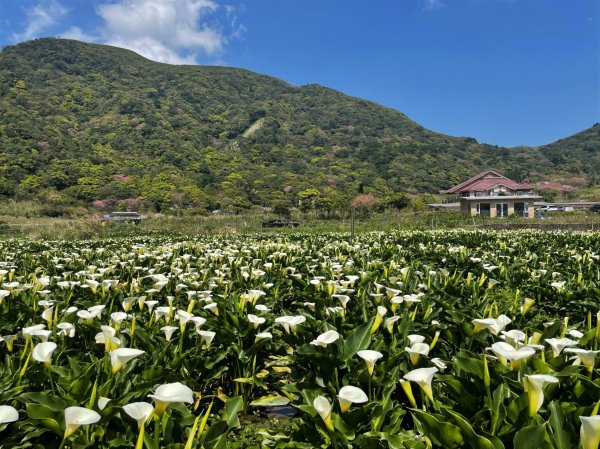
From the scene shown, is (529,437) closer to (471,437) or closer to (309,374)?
(471,437)

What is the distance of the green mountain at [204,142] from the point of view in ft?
179

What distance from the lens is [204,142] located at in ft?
266

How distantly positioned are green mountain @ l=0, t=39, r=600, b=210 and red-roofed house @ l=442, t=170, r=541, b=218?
840cm

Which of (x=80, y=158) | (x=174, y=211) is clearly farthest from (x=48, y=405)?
(x=80, y=158)

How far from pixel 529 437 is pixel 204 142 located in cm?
8355

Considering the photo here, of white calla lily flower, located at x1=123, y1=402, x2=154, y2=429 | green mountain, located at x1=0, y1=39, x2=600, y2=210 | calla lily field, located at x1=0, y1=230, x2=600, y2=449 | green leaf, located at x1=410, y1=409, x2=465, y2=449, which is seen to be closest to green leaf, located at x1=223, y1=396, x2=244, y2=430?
calla lily field, located at x1=0, y1=230, x2=600, y2=449

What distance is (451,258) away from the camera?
7.59 meters

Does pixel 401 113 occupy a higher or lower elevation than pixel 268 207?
higher

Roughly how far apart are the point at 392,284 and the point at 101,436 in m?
3.33

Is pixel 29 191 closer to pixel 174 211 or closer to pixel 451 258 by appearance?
pixel 174 211

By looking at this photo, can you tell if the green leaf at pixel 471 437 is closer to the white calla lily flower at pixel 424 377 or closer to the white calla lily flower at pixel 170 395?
the white calla lily flower at pixel 424 377

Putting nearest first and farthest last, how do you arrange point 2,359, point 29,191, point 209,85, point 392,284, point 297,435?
point 297,435 → point 2,359 → point 392,284 → point 29,191 → point 209,85

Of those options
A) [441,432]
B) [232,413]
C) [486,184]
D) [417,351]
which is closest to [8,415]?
[232,413]

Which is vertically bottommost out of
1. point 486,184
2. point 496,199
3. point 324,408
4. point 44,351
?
point 324,408
